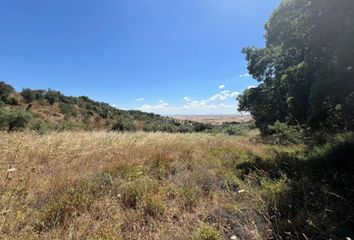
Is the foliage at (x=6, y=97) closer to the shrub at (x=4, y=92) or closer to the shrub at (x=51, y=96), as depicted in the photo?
the shrub at (x=4, y=92)

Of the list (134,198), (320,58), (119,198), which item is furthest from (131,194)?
(320,58)

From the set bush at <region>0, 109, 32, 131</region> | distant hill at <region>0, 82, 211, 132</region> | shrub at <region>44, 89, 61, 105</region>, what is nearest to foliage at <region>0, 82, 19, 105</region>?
distant hill at <region>0, 82, 211, 132</region>

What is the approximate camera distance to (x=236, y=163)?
6.50m

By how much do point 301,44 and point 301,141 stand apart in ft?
13.7

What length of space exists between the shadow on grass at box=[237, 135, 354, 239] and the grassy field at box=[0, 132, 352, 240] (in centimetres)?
4

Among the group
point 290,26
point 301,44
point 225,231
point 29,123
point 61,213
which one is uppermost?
point 290,26

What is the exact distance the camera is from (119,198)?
4.00 metres

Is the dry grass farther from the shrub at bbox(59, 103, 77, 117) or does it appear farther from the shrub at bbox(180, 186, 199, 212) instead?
the shrub at bbox(59, 103, 77, 117)

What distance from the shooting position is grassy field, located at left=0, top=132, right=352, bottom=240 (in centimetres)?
300

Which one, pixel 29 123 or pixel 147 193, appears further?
pixel 29 123

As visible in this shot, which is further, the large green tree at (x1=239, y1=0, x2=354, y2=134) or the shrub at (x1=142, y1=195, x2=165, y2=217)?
the large green tree at (x1=239, y1=0, x2=354, y2=134)

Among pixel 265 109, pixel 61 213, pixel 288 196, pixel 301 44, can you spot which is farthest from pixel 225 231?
pixel 265 109

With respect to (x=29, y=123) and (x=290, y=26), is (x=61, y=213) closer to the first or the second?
(x=290, y=26)

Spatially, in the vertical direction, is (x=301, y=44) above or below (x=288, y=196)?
above
